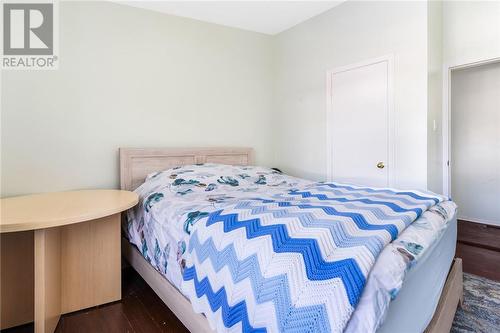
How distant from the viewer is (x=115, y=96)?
2.52 m

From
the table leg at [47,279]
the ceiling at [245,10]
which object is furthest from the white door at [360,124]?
the table leg at [47,279]

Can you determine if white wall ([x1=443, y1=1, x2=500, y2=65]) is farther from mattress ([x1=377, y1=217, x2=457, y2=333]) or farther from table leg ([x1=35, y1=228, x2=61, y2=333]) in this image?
table leg ([x1=35, y1=228, x2=61, y2=333])

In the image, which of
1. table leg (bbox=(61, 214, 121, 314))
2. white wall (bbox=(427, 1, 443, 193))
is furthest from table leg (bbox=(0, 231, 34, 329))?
white wall (bbox=(427, 1, 443, 193))

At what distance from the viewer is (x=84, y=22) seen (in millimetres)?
2377

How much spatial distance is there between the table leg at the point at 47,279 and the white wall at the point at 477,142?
4653 mm

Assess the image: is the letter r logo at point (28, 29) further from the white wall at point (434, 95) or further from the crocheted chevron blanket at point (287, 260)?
the white wall at point (434, 95)

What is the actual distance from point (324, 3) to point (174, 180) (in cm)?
222

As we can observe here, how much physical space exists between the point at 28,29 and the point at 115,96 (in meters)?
0.76

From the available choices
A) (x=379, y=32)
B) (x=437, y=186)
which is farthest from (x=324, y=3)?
(x=437, y=186)

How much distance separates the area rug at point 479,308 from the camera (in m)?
1.62

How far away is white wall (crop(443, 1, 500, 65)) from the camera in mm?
2504

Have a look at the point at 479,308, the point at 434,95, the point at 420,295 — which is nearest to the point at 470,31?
the point at 434,95

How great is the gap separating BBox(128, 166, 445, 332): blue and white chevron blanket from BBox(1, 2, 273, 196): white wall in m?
1.25

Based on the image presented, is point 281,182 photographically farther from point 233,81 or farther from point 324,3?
point 324,3
